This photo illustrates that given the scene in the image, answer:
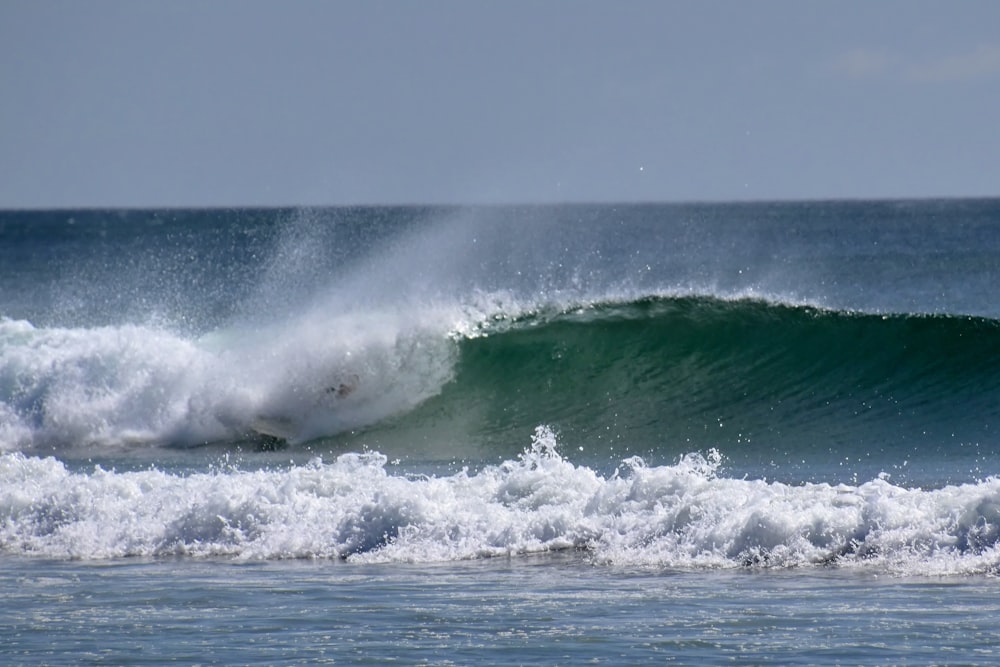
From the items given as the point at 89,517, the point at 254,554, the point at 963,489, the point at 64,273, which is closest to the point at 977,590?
the point at 963,489

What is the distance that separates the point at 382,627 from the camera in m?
8.83

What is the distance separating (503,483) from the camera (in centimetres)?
1241

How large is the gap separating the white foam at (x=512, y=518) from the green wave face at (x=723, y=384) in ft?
13.8

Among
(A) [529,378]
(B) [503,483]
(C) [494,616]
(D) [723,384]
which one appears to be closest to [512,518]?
(B) [503,483]

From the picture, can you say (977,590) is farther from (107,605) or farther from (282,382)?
(282,382)

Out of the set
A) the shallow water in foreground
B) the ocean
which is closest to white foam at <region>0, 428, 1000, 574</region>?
the ocean

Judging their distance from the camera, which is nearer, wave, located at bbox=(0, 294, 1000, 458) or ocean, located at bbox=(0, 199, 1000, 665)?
ocean, located at bbox=(0, 199, 1000, 665)

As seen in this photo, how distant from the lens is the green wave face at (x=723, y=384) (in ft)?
56.4

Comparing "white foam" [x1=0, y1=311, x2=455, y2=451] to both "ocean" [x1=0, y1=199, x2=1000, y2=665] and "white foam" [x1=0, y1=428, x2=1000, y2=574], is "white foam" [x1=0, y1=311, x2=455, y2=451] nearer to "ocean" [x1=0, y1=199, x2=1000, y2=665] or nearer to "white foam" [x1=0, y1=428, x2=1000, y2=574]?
"ocean" [x1=0, y1=199, x2=1000, y2=665]

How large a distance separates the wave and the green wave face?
3cm

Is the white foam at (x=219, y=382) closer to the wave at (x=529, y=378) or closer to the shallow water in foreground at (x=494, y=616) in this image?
the wave at (x=529, y=378)

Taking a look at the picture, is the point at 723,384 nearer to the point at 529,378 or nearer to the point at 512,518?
the point at 529,378

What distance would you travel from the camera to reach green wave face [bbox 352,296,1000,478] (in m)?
17.2

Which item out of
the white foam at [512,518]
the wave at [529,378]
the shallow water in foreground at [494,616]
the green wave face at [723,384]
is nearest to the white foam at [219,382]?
the wave at [529,378]
